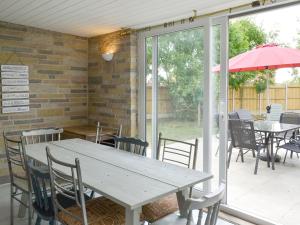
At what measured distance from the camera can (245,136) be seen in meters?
4.11

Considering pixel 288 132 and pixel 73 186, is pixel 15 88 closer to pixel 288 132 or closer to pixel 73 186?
pixel 73 186

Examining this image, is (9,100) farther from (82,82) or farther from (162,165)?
(162,165)

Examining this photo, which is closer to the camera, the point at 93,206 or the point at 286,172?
the point at 93,206

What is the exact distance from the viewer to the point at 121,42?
3.85 metres

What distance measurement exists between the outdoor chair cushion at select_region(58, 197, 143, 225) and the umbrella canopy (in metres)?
3.03

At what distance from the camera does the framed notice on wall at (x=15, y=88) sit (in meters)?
3.55

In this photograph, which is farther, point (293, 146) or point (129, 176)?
point (293, 146)

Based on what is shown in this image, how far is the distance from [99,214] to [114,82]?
241 centimetres

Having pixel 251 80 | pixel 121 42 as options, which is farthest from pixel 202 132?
pixel 251 80

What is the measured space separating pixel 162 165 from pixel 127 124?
1.75m

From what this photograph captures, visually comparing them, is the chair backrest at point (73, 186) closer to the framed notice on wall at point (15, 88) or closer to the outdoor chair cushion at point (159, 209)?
the outdoor chair cushion at point (159, 209)

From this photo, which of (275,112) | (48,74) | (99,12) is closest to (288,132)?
(275,112)

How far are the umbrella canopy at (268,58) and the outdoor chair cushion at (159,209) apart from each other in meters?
2.78

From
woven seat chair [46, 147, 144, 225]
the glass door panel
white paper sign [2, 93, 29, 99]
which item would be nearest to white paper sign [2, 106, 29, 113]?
white paper sign [2, 93, 29, 99]
